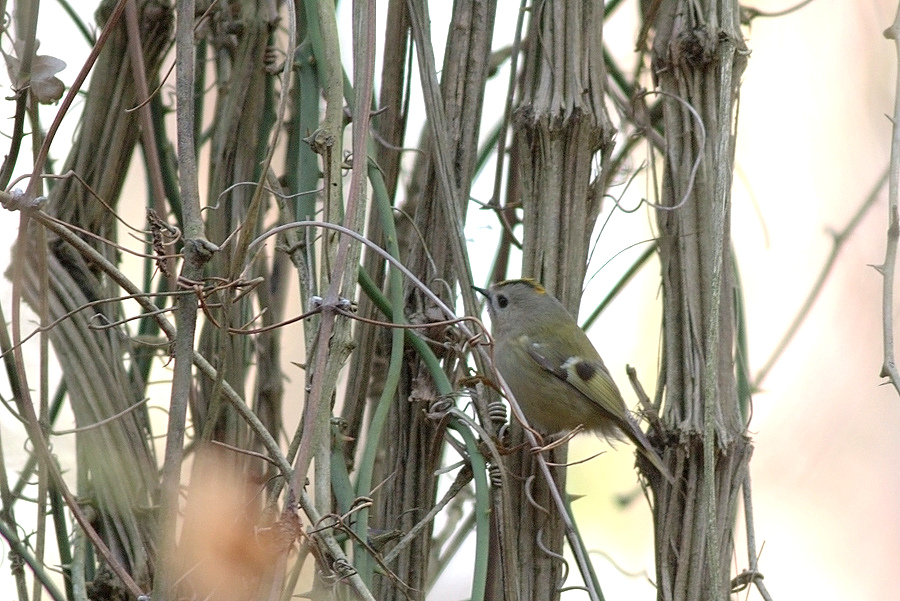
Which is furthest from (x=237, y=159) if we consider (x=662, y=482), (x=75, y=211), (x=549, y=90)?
(x=662, y=482)

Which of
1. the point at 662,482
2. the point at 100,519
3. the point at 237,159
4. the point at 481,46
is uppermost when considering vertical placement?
the point at 481,46

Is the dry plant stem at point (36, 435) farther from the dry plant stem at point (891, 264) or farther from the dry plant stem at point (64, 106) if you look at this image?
the dry plant stem at point (891, 264)

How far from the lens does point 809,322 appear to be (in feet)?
10.7

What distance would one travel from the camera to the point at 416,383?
1773 millimetres

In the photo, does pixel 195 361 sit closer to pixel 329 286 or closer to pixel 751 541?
pixel 329 286

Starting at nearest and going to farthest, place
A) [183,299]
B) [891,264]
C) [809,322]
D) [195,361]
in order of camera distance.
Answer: [183,299] → [195,361] → [891,264] → [809,322]

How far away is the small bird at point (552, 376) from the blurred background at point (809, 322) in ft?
0.77

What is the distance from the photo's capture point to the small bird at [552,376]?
2.48 metres

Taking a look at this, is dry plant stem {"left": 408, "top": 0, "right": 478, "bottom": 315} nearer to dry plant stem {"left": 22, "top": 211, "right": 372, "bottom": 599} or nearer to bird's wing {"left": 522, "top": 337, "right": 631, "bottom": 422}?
dry plant stem {"left": 22, "top": 211, "right": 372, "bottom": 599}

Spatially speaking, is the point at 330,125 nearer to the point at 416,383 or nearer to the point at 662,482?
the point at 416,383

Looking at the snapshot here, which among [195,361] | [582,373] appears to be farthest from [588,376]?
[195,361]

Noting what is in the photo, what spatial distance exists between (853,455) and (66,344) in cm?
251

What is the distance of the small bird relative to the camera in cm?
248

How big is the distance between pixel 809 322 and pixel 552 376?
108 cm
